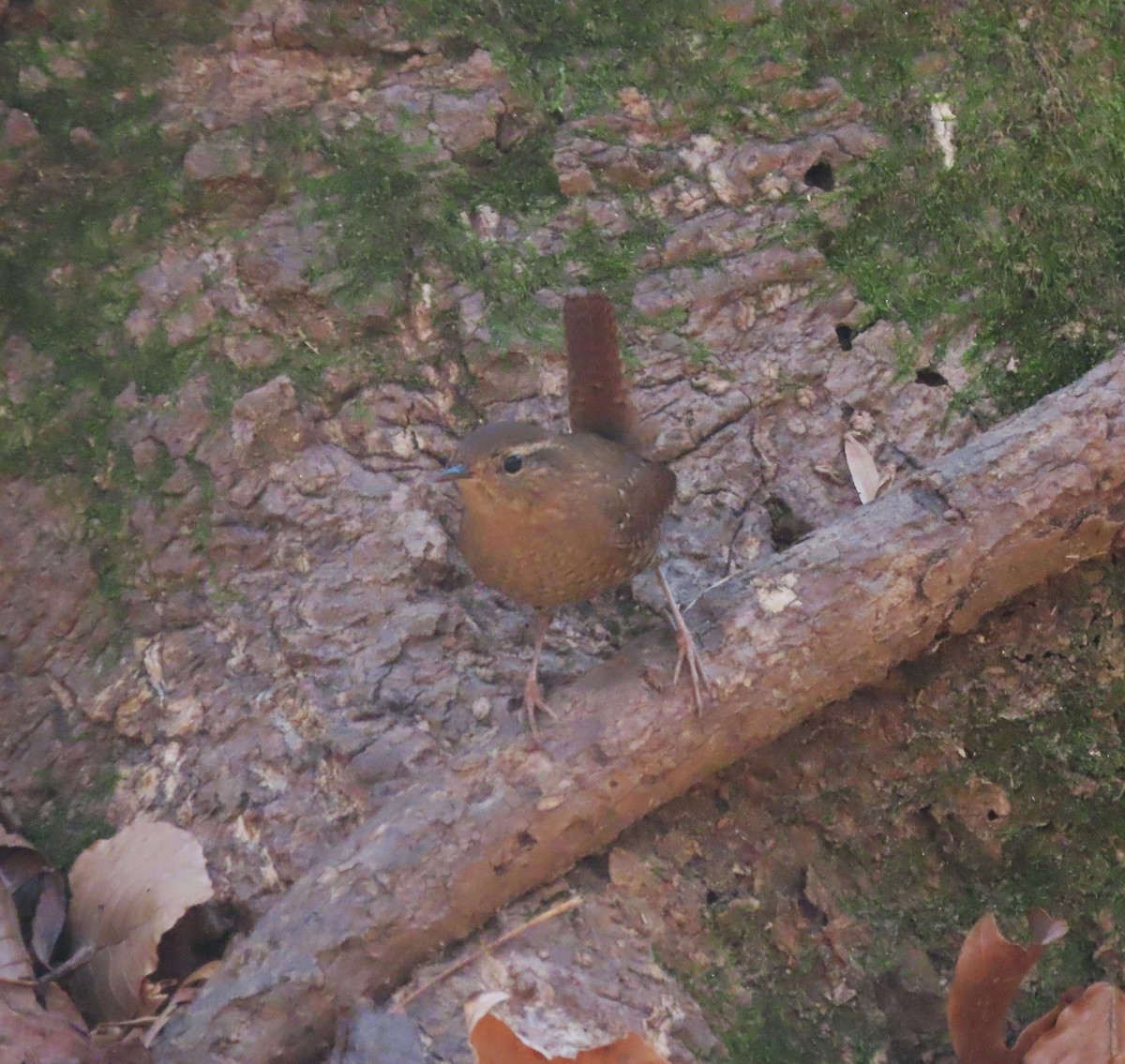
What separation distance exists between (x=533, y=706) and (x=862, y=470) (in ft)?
4.10

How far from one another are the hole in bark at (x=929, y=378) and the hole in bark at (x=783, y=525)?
0.57 meters

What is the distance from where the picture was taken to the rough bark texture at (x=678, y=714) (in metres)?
2.05

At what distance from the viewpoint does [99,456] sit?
2855mm

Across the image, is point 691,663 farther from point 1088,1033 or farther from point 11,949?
point 11,949

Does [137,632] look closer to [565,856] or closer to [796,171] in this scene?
[565,856]

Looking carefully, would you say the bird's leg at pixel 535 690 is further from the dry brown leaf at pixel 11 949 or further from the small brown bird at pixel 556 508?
the dry brown leaf at pixel 11 949

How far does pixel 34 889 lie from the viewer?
7.84 ft

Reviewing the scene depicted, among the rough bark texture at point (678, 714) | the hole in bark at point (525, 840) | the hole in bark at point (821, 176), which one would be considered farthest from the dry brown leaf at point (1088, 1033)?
the hole in bark at point (821, 176)

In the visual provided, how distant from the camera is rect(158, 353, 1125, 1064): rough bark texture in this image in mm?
2055

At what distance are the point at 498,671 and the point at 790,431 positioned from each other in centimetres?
112

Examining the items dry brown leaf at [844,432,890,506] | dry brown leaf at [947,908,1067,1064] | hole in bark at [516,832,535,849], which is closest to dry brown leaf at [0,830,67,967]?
hole in bark at [516,832,535,849]

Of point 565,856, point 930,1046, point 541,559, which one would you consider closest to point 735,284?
point 541,559

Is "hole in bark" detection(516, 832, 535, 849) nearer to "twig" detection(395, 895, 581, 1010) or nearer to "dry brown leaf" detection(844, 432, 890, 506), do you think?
"twig" detection(395, 895, 581, 1010)

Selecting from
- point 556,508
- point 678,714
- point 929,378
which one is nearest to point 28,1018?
point 678,714
